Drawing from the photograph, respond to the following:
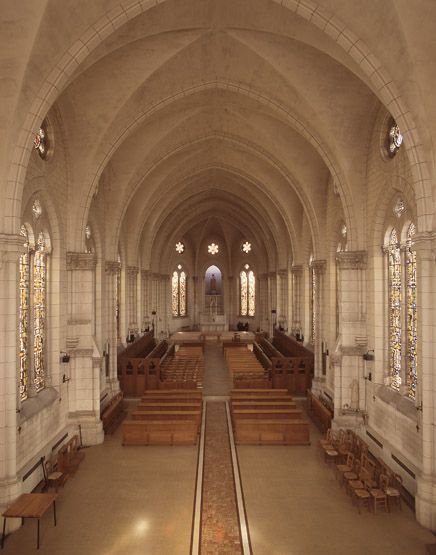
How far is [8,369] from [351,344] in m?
11.9

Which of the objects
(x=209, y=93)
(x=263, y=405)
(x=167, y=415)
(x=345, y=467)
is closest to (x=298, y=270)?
(x=263, y=405)

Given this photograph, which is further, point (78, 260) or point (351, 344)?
point (351, 344)

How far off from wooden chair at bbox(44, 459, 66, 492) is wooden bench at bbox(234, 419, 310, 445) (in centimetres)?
639

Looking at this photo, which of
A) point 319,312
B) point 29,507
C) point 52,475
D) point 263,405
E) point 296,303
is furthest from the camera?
point 296,303

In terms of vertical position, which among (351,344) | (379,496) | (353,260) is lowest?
(379,496)

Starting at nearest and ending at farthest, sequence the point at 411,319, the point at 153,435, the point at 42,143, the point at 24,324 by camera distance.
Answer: the point at 24,324
the point at 411,319
the point at 42,143
the point at 153,435

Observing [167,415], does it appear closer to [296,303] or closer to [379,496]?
[379,496]

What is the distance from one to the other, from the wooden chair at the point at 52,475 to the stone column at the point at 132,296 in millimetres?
15334

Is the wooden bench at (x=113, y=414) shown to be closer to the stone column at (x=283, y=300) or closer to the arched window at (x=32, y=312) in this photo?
the arched window at (x=32, y=312)

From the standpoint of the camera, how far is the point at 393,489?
11820 mm

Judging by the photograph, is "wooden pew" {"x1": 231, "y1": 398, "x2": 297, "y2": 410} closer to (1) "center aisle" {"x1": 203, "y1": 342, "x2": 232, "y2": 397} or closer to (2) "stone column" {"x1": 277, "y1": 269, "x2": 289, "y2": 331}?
(1) "center aisle" {"x1": 203, "y1": 342, "x2": 232, "y2": 397}

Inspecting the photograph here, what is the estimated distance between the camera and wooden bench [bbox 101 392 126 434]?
18266 mm

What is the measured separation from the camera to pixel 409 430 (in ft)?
43.4

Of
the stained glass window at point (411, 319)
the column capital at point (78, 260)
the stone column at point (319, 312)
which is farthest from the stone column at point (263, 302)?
the stained glass window at point (411, 319)
